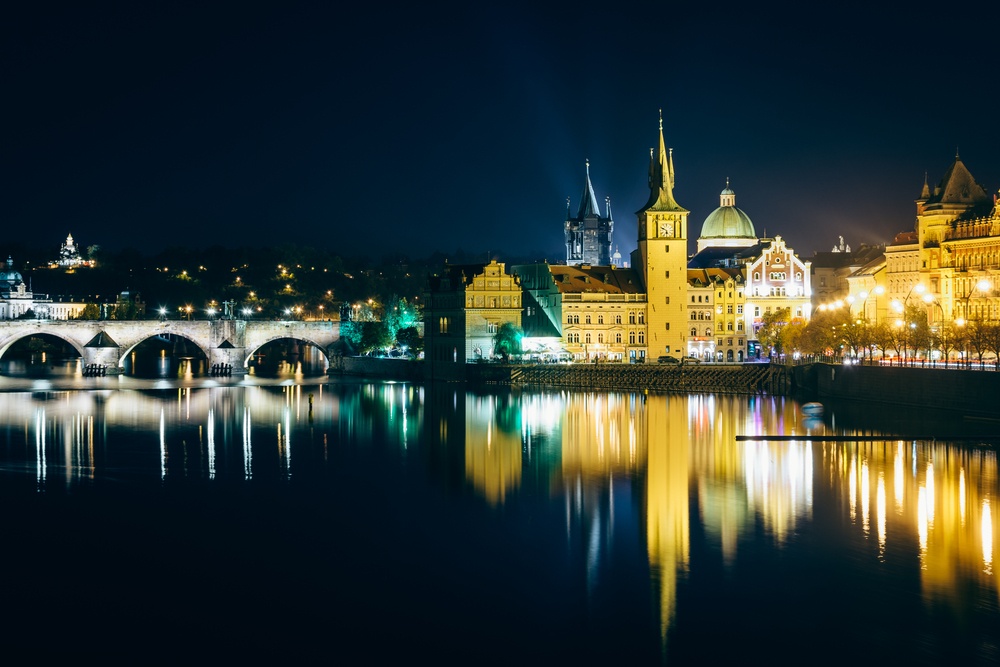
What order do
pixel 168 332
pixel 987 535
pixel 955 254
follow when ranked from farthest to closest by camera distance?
pixel 168 332 → pixel 955 254 → pixel 987 535

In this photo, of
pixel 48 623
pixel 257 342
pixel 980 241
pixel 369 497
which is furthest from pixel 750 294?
pixel 48 623

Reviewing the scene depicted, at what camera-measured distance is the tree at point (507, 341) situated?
10050cm

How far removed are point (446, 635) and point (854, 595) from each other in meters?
10.5

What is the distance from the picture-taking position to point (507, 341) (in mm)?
Result: 100625

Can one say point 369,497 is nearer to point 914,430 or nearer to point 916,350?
point 914,430

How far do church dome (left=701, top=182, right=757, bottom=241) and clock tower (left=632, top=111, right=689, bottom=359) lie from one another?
75.8 feet

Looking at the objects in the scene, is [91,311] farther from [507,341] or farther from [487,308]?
[507,341]

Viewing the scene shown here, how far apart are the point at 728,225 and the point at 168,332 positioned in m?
55.5

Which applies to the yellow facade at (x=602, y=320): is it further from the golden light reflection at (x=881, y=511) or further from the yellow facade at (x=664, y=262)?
the golden light reflection at (x=881, y=511)

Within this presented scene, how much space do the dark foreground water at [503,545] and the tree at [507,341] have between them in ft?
111

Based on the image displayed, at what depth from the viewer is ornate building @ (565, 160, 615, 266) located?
153125 mm

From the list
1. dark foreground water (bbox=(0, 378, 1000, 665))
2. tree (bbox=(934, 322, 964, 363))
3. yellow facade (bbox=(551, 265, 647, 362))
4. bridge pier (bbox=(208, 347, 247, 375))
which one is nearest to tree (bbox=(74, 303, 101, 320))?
bridge pier (bbox=(208, 347, 247, 375))

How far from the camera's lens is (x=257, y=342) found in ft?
397

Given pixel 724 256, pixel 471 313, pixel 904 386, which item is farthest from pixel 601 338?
pixel 904 386
